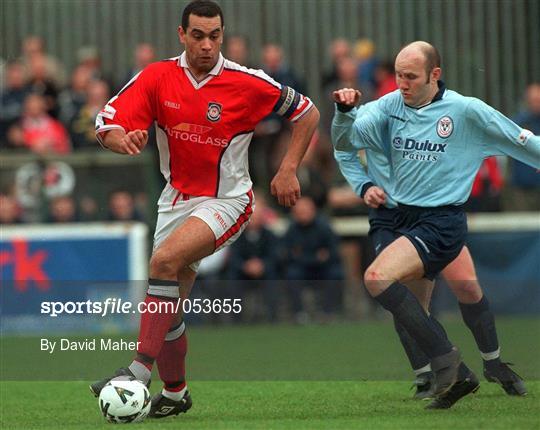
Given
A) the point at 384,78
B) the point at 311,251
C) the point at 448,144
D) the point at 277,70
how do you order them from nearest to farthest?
the point at 448,144 < the point at 311,251 < the point at 384,78 < the point at 277,70

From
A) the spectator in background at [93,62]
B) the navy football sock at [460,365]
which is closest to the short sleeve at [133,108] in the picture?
the navy football sock at [460,365]

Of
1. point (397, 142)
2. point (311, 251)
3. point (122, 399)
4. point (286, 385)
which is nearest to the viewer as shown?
point (122, 399)

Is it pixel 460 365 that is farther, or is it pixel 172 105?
pixel 460 365

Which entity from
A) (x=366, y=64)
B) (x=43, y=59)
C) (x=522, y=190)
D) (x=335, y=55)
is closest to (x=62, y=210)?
(x=43, y=59)

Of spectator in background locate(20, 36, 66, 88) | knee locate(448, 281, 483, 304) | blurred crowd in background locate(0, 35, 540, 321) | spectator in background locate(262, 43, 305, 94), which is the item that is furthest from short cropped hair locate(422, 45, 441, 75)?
spectator in background locate(20, 36, 66, 88)

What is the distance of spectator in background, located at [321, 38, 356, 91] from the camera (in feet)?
53.6

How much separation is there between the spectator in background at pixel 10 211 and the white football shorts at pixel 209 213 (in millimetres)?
6858

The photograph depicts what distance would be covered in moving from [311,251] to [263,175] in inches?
61.2

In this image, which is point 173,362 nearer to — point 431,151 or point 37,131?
point 431,151

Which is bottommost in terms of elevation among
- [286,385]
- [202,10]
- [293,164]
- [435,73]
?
[286,385]

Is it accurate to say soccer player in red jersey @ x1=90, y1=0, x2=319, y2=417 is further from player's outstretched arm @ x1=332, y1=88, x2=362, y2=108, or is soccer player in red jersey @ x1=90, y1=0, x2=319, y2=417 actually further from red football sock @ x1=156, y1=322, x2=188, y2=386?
player's outstretched arm @ x1=332, y1=88, x2=362, y2=108

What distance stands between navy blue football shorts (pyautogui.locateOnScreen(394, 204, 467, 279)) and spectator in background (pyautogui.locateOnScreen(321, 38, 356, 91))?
7.40m

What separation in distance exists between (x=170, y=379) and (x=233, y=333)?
18.4 ft

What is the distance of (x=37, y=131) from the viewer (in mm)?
16422
